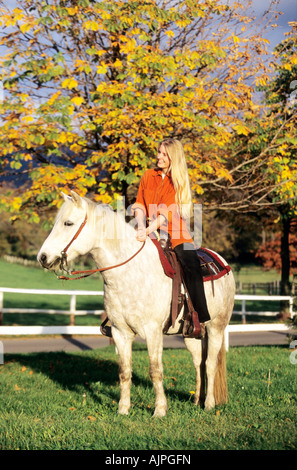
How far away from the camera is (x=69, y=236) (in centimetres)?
504

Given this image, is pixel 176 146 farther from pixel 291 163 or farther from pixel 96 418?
pixel 291 163

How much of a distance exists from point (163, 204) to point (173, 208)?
0.47ft

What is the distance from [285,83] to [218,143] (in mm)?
4674

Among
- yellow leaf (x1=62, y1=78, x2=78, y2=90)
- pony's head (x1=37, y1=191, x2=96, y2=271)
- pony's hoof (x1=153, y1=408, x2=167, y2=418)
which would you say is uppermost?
yellow leaf (x1=62, y1=78, x2=78, y2=90)

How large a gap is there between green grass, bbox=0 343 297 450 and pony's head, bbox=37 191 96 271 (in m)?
1.71

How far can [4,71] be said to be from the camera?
1075cm

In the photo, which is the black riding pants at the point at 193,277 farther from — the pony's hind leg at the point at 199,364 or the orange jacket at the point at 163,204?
the pony's hind leg at the point at 199,364

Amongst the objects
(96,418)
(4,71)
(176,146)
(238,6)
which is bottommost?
(96,418)

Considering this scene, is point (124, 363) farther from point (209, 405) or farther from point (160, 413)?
point (209, 405)

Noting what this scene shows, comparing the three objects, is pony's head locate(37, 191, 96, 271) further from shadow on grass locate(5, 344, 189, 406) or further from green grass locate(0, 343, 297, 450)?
shadow on grass locate(5, 344, 189, 406)

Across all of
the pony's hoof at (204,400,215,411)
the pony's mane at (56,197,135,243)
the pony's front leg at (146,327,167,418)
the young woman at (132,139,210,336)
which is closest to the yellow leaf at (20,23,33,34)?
the young woman at (132,139,210,336)

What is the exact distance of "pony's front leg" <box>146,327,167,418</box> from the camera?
534 centimetres

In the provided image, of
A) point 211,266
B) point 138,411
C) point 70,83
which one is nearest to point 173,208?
point 211,266
